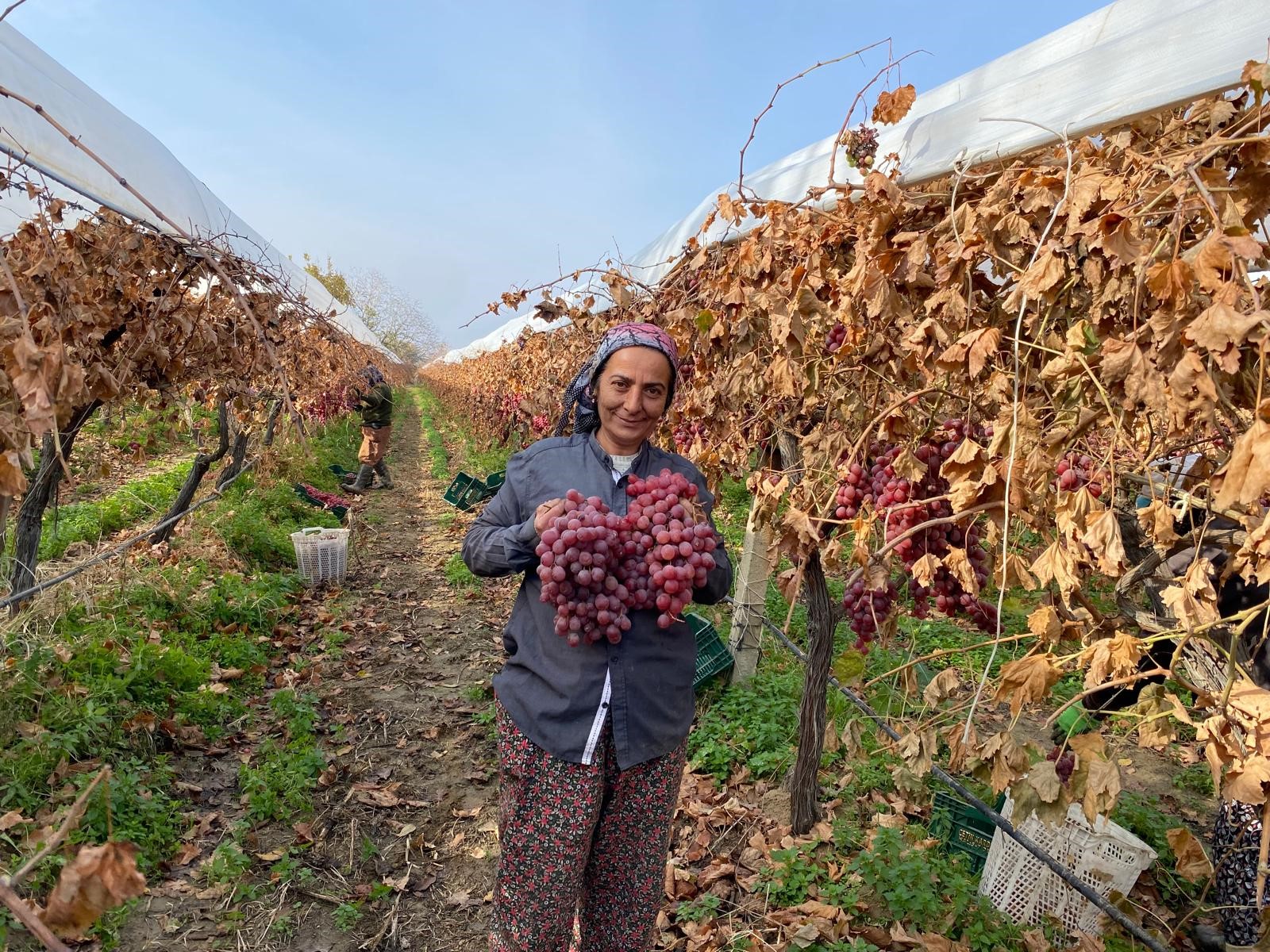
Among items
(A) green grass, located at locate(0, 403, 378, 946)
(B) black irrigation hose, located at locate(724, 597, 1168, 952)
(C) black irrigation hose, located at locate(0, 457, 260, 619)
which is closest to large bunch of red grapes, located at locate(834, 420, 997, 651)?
(B) black irrigation hose, located at locate(724, 597, 1168, 952)

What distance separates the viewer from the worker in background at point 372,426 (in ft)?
34.2

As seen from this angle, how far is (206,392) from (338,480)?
4.08 meters

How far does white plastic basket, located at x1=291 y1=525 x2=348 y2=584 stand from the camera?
632 cm

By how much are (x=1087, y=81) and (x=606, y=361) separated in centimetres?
161

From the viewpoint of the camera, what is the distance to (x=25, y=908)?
0.68m

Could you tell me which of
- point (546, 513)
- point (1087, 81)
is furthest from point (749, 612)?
point (1087, 81)

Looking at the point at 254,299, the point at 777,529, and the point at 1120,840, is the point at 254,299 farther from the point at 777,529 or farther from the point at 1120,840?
the point at 1120,840

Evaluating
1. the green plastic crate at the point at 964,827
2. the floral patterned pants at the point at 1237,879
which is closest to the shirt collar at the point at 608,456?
the green plastic crate at the point at 964,827

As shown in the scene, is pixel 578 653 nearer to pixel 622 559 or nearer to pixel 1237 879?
pixel 622 559

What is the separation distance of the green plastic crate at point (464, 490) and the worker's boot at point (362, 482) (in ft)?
8.10

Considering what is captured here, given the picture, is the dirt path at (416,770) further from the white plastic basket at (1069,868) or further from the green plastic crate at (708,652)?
the white plastic basket at (1069,868)

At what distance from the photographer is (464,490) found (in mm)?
9078

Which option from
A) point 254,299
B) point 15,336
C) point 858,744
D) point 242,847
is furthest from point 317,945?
point 254,299

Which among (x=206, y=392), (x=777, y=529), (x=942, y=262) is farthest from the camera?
(x=206, y=392)
